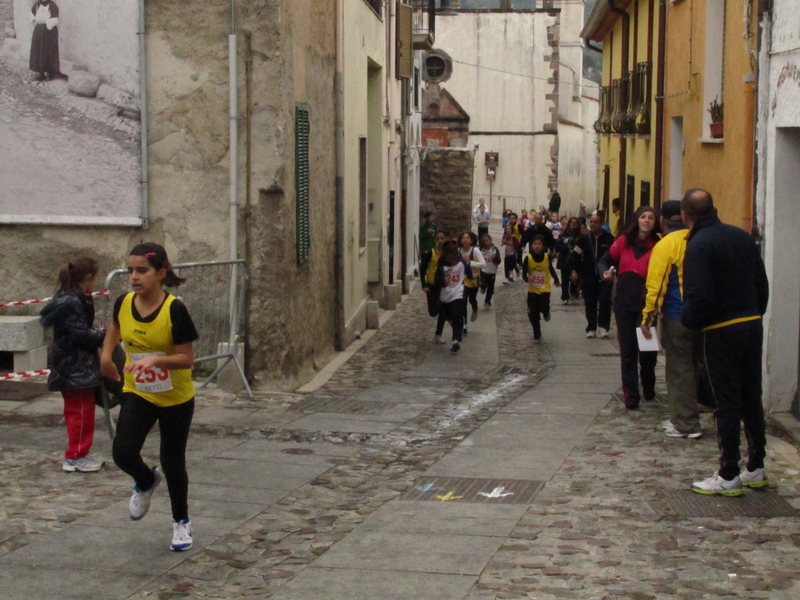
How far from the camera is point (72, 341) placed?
282 inches

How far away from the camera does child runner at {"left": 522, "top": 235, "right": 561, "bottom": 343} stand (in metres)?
14.9

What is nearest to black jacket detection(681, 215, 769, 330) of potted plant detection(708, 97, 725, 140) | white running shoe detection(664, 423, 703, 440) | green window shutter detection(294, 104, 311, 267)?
white running shoe detection(664, 423, 703, 440)

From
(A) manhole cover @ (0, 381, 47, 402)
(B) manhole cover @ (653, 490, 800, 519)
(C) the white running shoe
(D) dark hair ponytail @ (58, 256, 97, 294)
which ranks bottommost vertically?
(B) manhole cover @ (653, 490, 800, 519)

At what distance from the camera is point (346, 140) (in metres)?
14.0

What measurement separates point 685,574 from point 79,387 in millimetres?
3968

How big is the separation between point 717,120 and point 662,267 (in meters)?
4.63

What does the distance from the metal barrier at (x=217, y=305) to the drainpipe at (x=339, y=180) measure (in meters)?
3.28

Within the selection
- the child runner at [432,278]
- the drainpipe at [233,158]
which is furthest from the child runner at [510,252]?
the drainpipe at [233,158]

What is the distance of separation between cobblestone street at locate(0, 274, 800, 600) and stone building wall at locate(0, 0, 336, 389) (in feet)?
4.14

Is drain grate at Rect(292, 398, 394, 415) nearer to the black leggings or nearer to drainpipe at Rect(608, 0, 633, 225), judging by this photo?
the black leggings

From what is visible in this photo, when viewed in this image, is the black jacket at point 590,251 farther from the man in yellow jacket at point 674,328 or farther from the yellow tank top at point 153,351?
the yellow tank top at point 153,351

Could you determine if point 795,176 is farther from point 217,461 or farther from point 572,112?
point 572,112

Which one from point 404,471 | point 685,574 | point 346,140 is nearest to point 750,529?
point 685,574

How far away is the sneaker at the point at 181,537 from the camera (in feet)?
18.4
